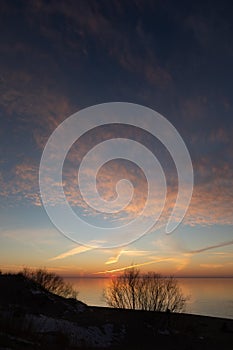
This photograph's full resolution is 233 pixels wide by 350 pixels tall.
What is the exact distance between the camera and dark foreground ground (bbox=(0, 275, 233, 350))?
82.9 ft

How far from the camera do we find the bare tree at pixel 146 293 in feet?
114

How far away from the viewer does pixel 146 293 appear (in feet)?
119

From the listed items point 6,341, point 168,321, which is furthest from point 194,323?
point 6,341

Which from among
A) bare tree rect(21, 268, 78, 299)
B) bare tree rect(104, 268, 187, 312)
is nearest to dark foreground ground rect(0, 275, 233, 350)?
bare tree rect(104, 268, 187, 312)

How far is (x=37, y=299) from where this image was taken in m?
33.2

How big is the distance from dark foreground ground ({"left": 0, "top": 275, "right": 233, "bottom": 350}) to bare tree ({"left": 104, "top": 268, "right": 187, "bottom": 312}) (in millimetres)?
1366

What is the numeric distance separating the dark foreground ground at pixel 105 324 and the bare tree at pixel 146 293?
4.48 ft

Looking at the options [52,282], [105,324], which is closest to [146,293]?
[105,324]

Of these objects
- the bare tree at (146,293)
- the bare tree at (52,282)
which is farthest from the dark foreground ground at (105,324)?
the bare tree at (52,282)

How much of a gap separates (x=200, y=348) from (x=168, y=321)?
5841mm

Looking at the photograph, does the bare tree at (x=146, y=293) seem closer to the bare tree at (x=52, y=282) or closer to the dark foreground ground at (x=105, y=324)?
the dark foreground ground at (x=105, y=324)

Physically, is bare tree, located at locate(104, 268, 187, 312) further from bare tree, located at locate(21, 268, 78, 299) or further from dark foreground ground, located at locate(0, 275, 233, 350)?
bare tree, located at locate(21, 268, 78, 299)

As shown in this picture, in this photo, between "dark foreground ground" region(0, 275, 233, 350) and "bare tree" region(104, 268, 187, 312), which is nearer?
"dark foreground ground" region(0, 275, 233, 350)

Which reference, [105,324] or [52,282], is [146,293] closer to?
[105,324]
